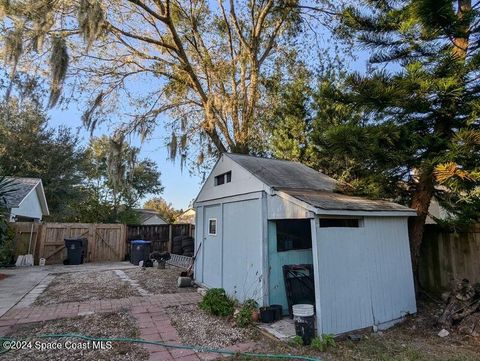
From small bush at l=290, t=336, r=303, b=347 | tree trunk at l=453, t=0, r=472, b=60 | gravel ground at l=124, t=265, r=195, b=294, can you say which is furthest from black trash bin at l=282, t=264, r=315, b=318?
tree trunk at l=453, t=0, r=472, b=60

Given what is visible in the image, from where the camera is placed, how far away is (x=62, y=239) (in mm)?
12133

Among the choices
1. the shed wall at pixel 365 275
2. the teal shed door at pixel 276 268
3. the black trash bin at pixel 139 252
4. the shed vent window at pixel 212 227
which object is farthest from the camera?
the black trash bin at pixel 139 252

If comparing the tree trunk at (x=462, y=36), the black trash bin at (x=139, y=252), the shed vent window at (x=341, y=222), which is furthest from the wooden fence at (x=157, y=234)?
the tree trunk at (x=462, y=36)

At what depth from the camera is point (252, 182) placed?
577 centimetres

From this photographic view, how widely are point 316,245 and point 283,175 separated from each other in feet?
7.68

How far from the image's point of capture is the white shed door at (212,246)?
682cm

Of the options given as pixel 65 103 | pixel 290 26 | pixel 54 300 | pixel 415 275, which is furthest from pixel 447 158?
pixel 65 103

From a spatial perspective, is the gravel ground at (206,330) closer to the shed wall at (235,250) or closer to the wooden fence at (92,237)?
the shed wall at (235,250)

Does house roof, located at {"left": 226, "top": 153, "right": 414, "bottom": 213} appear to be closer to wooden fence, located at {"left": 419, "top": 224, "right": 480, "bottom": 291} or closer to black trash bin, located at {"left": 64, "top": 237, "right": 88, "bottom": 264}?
wooden fence, located at {"left": 419, "top": 224, "right": 480, "bottom": 291}

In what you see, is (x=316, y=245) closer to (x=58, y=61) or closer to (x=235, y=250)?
(x=235, y=250)

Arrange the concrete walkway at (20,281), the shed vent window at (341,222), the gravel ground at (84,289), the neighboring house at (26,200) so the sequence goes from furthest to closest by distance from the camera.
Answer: the neighboring house at (26,200), the gravel ground at (84,289), the concrete walkway at (20,281), the shed vent window at (341,222)

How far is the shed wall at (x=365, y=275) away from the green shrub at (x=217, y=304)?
1.76 m

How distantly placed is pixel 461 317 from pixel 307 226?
8.77 ft

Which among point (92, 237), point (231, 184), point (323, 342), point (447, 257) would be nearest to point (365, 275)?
point (323, 342)
